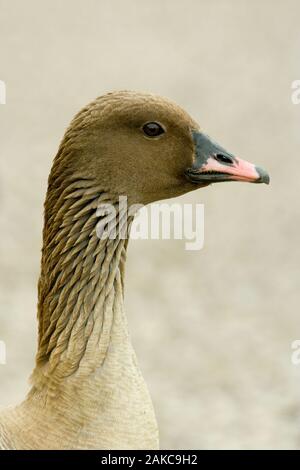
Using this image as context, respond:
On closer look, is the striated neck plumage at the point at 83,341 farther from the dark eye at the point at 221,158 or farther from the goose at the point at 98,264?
the dark eye at the point at 221,158

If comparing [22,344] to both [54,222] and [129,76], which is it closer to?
[54,222]

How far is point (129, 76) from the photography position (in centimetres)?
1365

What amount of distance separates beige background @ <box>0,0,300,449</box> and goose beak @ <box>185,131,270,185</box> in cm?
346

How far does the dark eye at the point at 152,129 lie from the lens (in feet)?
15.4

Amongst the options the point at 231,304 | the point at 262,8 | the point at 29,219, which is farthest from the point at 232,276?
the point at 262,8

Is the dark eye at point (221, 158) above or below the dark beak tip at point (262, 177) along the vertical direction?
above

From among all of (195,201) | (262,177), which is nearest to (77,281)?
(262,177)

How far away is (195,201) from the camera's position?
35.9 feet

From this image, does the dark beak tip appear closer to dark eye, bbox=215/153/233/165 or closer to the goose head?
the goose head

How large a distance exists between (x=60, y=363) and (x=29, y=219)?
6.25m

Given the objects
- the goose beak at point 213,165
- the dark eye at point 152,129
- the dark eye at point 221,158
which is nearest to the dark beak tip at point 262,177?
the goose beak at point 213,165

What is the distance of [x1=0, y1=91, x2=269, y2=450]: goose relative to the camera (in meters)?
4.51

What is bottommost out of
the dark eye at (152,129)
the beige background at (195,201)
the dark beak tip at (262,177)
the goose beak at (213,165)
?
the dark beak tip at (262,177)

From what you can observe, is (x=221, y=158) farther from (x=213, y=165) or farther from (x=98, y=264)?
(x=98, y=264)
